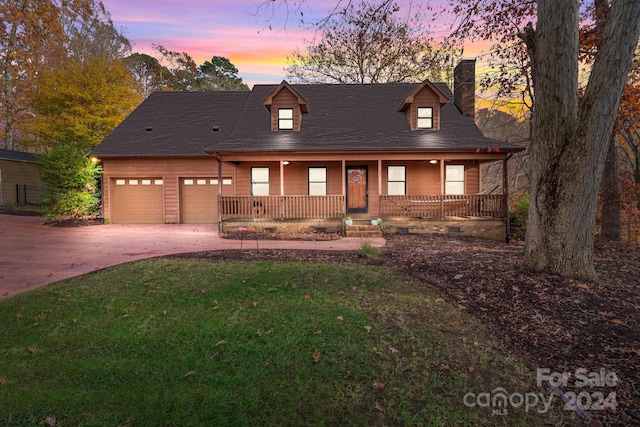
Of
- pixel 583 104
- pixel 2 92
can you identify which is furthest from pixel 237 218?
pixel 2 92

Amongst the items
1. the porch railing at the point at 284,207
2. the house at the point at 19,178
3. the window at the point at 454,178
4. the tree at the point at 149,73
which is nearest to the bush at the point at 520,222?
the window at the point at 454,178

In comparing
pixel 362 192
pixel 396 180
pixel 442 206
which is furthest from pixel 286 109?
pixel 442 206

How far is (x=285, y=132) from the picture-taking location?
15227 mm

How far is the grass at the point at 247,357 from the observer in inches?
107

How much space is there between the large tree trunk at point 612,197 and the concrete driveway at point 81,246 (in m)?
8.09

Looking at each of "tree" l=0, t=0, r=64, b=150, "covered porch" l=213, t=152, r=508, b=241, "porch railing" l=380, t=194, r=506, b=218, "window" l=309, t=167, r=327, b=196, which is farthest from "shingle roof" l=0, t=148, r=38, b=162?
"porch railing" l=380, t=194, r=506, b=218

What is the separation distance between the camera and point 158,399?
2822 millimetres

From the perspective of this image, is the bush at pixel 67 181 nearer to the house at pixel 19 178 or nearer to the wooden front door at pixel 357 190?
the house at pixel 19 178

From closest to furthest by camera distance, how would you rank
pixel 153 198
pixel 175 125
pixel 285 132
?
pixel 285 132 → pixel 153 198 → pixel 175 125

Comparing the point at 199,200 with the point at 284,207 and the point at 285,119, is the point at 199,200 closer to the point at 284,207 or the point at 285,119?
the point at 284,207

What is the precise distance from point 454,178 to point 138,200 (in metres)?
15.0

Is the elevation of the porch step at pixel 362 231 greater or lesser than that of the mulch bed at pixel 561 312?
greater

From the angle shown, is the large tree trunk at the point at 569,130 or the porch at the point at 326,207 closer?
the large tree trunk at the point at 569,130

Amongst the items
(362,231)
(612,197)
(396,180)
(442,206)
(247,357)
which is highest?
(396,180)
